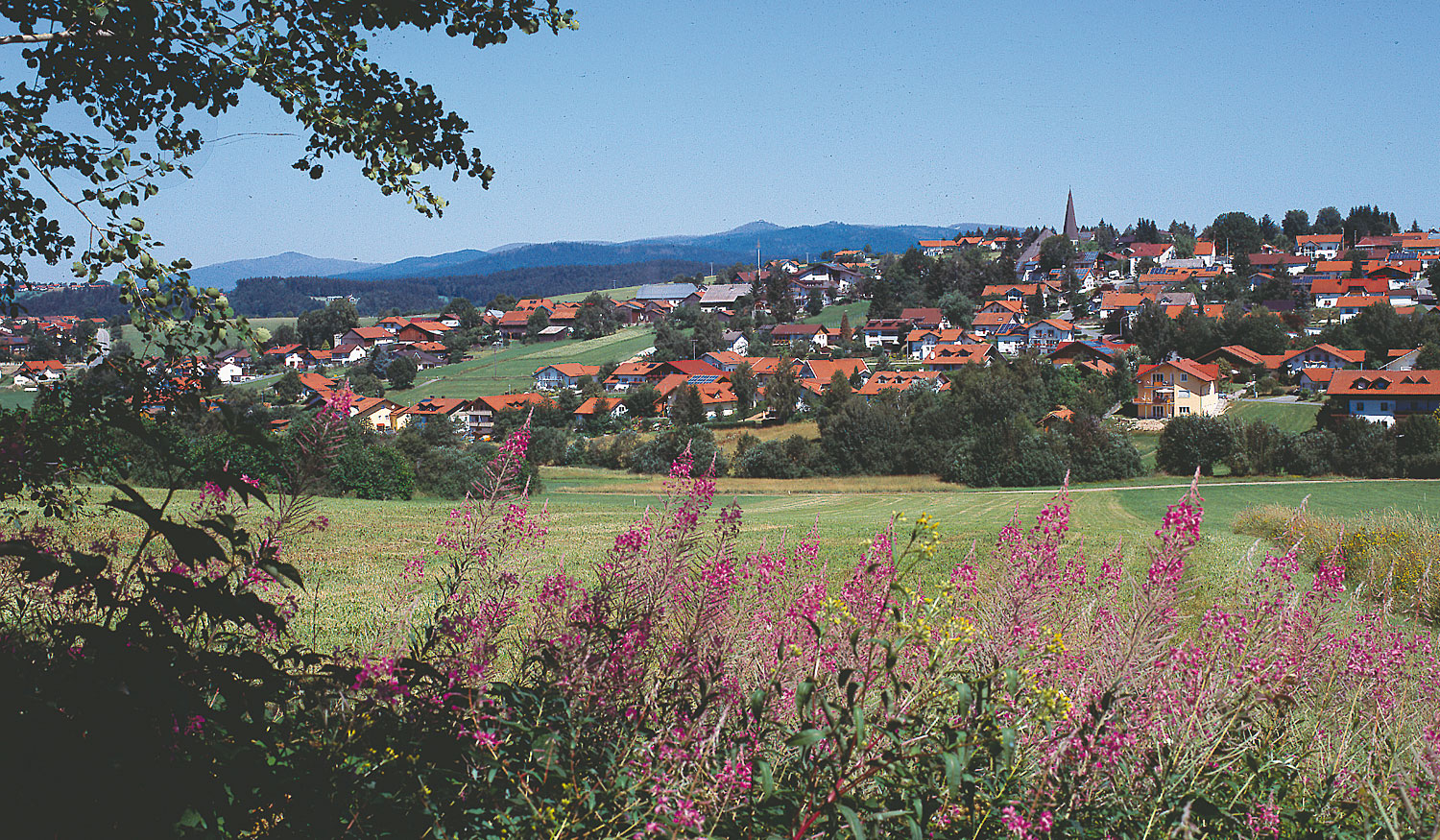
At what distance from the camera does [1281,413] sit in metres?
58.9

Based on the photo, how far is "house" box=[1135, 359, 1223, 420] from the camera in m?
63.8

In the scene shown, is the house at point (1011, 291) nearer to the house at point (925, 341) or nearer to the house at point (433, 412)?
the house at point (925, 341)

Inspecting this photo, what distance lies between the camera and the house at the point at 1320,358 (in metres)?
69.1

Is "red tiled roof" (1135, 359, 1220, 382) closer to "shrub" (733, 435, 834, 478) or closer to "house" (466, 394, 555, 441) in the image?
"shrub" (733, 435, 834, 478)

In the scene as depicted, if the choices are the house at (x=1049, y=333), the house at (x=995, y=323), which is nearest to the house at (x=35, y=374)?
the house at (x=1049, y=333)

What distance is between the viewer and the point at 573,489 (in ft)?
138

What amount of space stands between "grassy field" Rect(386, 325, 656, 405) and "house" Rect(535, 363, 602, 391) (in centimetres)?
97

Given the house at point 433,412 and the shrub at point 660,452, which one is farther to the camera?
the house at point 433,412

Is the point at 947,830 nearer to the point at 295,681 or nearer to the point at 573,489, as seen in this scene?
the point at 295,681

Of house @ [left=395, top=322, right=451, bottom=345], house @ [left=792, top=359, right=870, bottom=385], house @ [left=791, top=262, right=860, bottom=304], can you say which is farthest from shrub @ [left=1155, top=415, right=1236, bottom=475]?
house @ [left=791, top=262, right=860, bottom=304]

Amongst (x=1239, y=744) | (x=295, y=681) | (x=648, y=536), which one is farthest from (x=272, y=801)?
(x=1239, y=744)

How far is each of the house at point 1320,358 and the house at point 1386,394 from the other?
12.8 meters

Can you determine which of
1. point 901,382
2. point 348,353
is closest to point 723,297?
point 348,353

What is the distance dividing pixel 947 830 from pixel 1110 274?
442 ft
